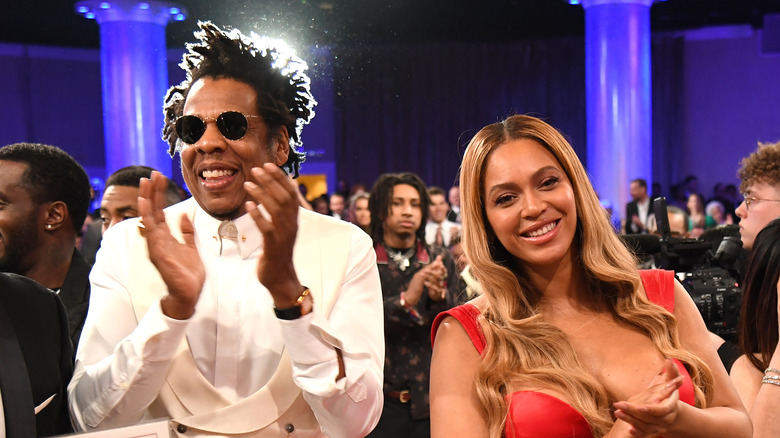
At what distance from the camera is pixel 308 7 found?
3.89 metres

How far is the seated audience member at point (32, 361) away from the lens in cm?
147

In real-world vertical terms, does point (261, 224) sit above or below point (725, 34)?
below

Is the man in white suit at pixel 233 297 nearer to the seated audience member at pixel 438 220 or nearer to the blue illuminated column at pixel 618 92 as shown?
the seated audience member at pixel 438 220

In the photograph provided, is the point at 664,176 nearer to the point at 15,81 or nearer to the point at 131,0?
the point at 131,0

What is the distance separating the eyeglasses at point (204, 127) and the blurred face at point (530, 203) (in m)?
0.66

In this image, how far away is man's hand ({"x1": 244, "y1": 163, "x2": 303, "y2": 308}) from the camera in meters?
1.57

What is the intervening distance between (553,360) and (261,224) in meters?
0.82

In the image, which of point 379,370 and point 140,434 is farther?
point 379,370

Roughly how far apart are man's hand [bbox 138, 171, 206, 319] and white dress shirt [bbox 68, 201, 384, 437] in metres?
0.04

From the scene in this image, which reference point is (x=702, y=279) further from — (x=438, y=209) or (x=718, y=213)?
(x=718, y=213)

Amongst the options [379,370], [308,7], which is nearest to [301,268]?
[379,370]

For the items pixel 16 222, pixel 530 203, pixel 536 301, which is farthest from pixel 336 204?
pixel 530 203

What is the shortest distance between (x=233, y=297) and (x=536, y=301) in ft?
2.64

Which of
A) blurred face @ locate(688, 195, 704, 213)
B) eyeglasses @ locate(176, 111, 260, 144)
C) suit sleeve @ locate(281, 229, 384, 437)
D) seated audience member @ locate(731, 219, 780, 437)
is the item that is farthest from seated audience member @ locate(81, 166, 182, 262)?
blurred face @ locate(688, 195, 704, 213)
